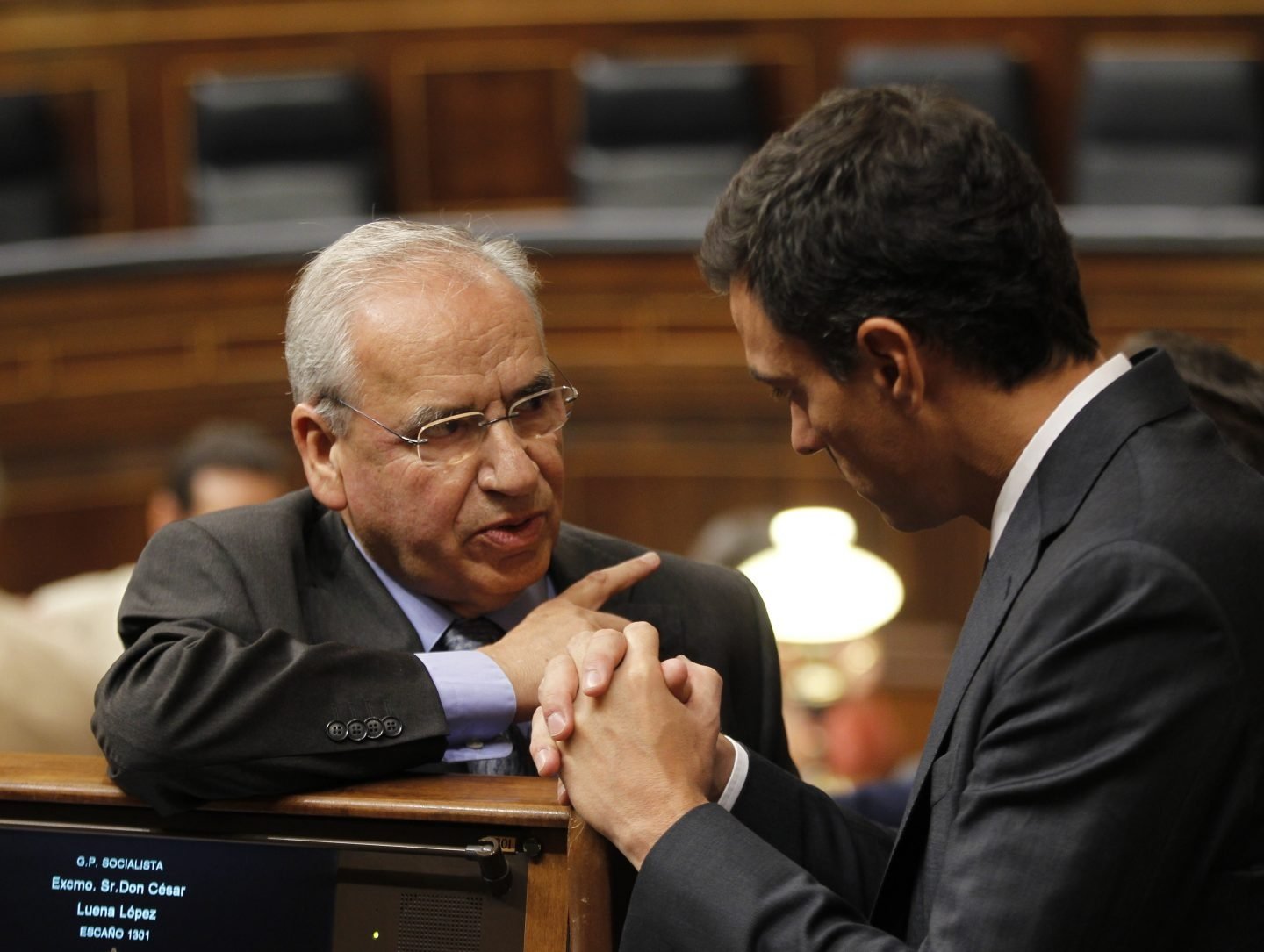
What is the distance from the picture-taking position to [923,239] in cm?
151

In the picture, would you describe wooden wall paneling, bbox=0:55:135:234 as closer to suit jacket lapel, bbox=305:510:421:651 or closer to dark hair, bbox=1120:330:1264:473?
suit jacket lapel, bbox=305:510:421:651

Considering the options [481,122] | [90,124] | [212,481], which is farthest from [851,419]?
[90,124]

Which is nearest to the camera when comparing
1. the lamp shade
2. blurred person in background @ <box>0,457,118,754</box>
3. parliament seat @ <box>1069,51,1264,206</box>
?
blurred person in background @ <box>0,457,118,754</box>

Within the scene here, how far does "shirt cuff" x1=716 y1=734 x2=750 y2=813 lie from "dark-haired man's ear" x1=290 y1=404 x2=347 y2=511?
0.53m

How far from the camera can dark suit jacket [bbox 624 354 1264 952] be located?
4.25 feet

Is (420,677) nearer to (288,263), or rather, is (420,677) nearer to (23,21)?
(288,263)

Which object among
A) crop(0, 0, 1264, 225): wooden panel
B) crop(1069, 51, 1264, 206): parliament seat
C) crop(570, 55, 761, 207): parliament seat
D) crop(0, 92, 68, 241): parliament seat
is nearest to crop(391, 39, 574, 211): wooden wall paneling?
crop(0, 0, 1264, 225): wooden panel

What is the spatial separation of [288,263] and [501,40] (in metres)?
1.49

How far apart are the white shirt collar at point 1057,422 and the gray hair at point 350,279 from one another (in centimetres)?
58

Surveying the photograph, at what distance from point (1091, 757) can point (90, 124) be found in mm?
5822

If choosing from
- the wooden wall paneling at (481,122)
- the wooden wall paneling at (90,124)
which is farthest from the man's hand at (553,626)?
the wooden wall paneling at (90,124)

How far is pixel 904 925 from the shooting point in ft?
4.99

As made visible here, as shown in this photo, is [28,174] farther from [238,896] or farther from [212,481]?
[238,896]

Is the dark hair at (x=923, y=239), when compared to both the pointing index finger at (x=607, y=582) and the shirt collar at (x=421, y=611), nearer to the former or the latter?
the pointing index finger at (x=607, y=582)
